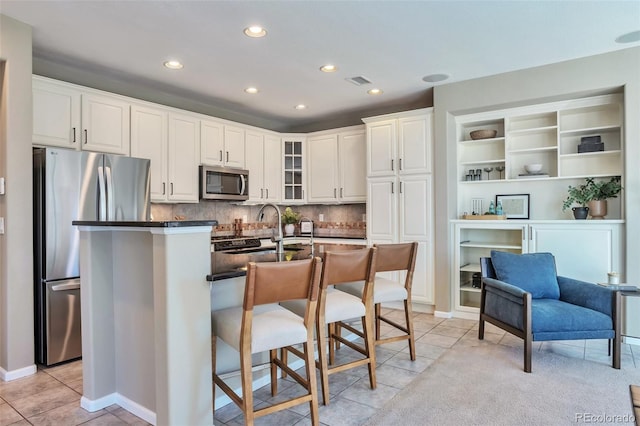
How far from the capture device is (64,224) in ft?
10.3

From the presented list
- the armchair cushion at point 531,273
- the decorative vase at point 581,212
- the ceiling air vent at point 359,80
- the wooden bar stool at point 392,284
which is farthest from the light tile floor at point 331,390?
the ceiling air vent at point 359,80

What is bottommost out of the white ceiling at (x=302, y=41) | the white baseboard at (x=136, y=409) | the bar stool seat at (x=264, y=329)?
the white baseboard at (x=136, y=409)

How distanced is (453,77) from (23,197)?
13.4 feet

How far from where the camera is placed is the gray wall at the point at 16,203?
2838mm

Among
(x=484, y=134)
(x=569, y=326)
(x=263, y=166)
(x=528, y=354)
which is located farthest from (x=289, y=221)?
(x=569, y=326)

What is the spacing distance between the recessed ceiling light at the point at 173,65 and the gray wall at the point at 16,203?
3.47 ft

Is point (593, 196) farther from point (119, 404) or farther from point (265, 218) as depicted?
point (119, 404)

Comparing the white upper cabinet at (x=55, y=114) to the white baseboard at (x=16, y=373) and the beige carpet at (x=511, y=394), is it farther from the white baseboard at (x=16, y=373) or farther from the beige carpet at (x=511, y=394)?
the beige carpet at (x=511, y=394)

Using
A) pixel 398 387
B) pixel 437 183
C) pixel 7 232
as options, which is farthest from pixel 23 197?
pixel 437 183

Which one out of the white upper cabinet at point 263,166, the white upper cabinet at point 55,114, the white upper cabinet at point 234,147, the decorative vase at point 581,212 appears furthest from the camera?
the white upper cabinet at point 263,166

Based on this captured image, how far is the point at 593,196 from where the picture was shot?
3.81 meters

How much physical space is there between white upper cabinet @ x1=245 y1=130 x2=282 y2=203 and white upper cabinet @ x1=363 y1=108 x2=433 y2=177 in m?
1.45

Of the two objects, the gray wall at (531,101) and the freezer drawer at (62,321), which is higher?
the gray wall at (531,101)
